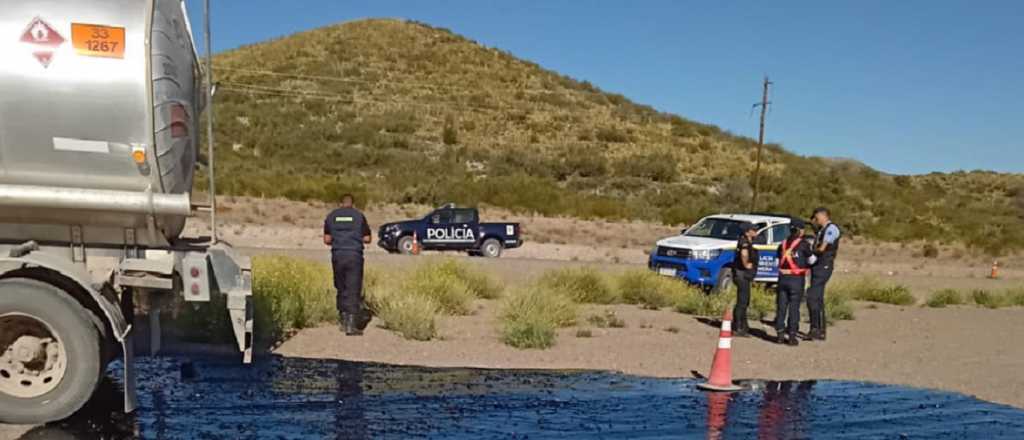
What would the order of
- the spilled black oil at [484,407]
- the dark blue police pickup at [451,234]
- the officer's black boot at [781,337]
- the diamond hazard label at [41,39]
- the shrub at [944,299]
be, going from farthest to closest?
the dark blue police pickup at [451,234] < the shrub at [944,299] < the officer's black boot at [781,337] < the spilled black oil at [484,407] < the diamond hazard label at [41,39]

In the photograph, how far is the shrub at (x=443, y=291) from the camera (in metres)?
14.3

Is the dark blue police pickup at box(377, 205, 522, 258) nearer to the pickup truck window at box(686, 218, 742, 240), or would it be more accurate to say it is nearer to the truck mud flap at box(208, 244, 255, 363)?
the pickup truck window at box(686, 218, 742, 240)

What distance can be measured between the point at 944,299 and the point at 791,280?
953cm

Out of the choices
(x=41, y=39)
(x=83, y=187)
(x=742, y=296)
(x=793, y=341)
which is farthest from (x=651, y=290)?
(x=41, y=39)

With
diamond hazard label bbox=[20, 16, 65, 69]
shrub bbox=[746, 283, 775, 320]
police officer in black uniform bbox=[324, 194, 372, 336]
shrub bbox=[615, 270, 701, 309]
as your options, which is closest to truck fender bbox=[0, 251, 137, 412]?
diamond hazard label bbox=[20, 16, 65, 69]

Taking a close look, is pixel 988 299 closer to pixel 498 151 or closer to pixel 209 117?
pixel 209 117

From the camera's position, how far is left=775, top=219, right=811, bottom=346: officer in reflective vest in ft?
41.0

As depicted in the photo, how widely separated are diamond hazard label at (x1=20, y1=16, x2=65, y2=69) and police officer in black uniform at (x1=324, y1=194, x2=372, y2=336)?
16.6 feet

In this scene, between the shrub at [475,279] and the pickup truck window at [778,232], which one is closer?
the shrub at [475,279]

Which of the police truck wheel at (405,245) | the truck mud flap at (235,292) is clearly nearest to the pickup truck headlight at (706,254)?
the police truck wheel at (405,245)

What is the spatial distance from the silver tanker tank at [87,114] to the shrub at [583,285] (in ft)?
33.5

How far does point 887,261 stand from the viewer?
115 feet

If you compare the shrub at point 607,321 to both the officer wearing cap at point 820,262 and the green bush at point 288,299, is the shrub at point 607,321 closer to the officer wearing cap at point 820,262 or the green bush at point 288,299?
the officer wearing cap at point 820,262

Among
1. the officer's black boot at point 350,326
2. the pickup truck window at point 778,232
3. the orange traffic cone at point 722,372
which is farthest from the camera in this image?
the pickup truck window at point 778,232
